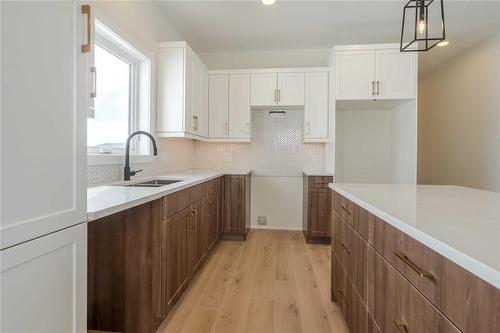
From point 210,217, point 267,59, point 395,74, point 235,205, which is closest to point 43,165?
point 210,217

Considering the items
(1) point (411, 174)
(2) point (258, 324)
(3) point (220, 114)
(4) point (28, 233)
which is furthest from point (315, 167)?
(4) point (28, 233)

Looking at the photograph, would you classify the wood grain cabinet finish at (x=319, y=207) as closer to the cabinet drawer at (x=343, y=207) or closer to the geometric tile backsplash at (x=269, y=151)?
the geometric tile backsplash at (x=269, y=151)

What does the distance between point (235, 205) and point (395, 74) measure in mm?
2506

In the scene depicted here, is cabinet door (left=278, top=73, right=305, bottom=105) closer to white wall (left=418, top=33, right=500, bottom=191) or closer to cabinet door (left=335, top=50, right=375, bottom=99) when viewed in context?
cabinet door (left=335, top=50, right=375, bottom=99)

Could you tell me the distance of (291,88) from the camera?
3602mm

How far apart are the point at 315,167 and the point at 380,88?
4.45 feet

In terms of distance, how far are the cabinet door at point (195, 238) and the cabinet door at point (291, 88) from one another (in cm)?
196

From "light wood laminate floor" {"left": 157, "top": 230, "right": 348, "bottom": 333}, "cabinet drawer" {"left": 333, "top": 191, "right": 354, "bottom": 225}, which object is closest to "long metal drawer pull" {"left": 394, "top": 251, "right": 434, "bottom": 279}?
"cabinet drawer" {"left": 333, "top": 191, "right": 354, "bottom": 225}

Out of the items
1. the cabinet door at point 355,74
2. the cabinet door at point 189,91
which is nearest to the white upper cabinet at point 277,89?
the cabinet door at point 355,74

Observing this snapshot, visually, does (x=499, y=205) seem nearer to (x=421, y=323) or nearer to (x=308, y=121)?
(x=421, y=323)

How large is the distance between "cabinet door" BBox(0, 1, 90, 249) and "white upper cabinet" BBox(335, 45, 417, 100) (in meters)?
2.93

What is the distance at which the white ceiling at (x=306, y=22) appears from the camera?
2.83 metres

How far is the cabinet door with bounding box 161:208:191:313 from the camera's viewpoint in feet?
5.39

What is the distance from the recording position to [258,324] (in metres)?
1.73
